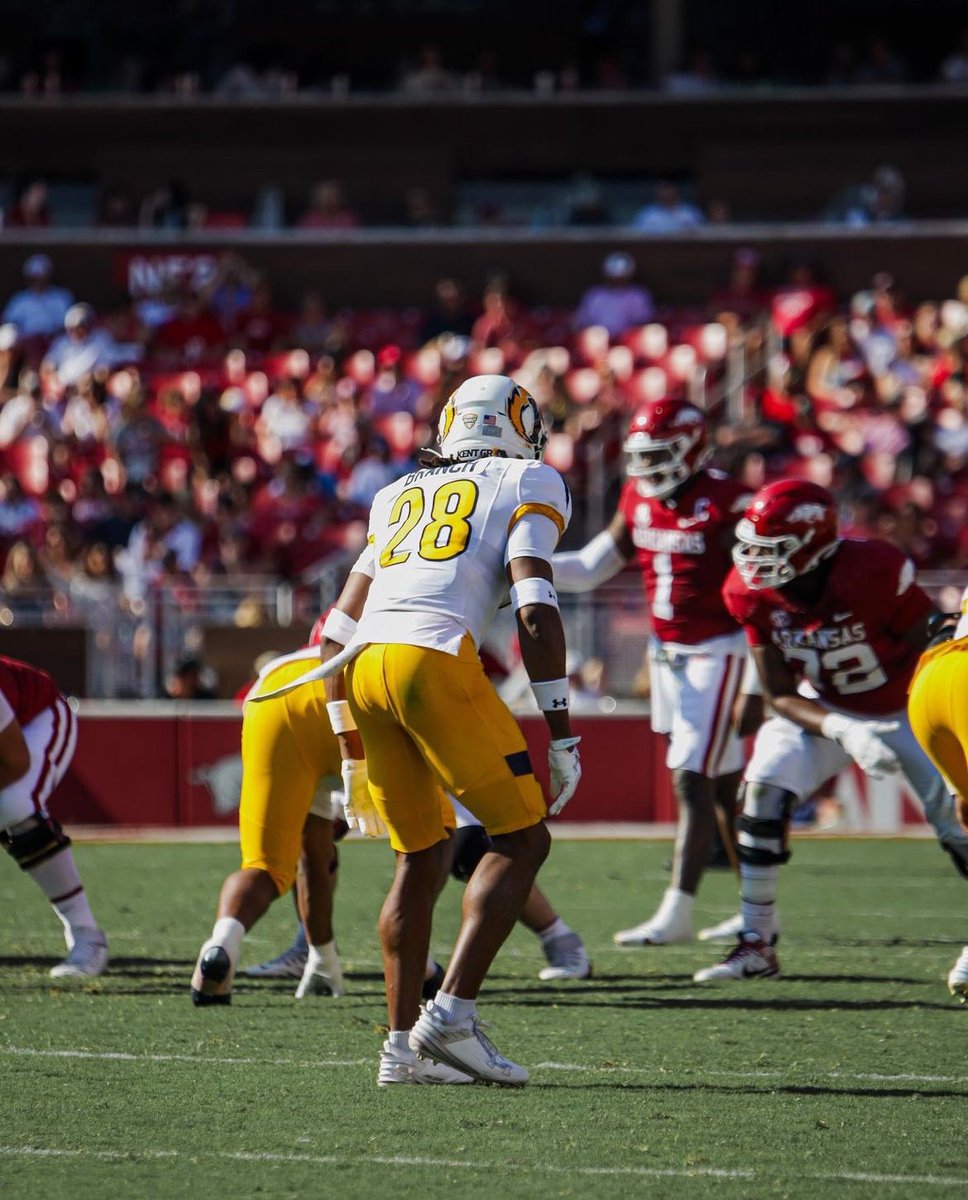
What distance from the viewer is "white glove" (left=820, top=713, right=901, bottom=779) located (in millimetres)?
6434

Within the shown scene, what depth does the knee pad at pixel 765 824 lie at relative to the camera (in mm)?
6909

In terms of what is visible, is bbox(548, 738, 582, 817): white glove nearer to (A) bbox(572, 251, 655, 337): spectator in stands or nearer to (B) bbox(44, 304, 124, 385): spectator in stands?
(A) bbox(572, 251, 655, 337): spectator in stands

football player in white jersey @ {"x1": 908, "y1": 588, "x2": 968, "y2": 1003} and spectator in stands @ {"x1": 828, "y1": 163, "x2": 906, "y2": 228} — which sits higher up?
spectator in stands @ {"x1": 828, "y1": 163, "x2": 906, "y2": 228}

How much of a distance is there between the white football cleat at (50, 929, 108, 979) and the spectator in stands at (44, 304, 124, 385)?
12740 mm

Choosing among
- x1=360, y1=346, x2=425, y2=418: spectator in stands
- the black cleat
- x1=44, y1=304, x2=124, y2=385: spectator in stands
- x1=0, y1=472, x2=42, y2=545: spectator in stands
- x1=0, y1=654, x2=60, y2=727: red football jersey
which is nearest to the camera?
the black cleat

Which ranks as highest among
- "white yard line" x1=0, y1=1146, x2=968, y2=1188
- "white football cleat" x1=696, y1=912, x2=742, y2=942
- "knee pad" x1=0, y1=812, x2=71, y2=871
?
"knee pad" x1=0, y1=812, x2=71, y2=871

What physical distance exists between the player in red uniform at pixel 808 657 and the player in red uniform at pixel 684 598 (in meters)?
0.76

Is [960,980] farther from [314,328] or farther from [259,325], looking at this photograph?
[259,325]

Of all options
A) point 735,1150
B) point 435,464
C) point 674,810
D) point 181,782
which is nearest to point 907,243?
point 674,810

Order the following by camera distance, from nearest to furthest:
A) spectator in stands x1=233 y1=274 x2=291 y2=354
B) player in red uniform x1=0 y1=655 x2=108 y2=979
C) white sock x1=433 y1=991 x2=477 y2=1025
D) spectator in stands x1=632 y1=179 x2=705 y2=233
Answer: white sock x1=433 y1=991 x2=477 y2=1025 → player in red uniform x1=0 y1=655 x2=108 y2=979 → spectator in stands x1=233 y1=274 x2=291 y2=354 → spectator in stands x1=632 y1=179 x2=705 y2=233

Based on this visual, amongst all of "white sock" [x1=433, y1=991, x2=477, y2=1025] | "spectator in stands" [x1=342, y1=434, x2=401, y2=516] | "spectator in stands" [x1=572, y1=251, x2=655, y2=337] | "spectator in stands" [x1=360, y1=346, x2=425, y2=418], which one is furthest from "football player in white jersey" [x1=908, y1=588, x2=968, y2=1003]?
"spectator in stands" [x1=572, y1=251, x2=655, y2=337]

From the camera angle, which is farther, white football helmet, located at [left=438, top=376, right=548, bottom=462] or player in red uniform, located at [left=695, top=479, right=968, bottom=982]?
player in red uniform, located at [left=695, top=479, right=968, bottom=982]

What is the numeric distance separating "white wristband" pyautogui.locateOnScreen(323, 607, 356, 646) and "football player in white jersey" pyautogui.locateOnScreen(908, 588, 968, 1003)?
6.10 feet

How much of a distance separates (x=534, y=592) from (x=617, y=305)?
47.5ft
